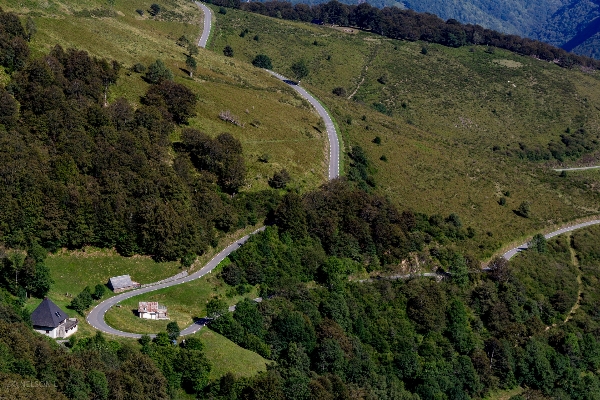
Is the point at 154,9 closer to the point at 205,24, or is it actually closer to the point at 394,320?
the point at 205,24

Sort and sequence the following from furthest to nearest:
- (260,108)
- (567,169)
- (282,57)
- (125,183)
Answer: (282,57), (567,169), (260,108), (125,183)

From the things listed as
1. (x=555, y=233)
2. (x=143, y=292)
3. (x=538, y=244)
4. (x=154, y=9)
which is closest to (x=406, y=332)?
(x=143, y=292)

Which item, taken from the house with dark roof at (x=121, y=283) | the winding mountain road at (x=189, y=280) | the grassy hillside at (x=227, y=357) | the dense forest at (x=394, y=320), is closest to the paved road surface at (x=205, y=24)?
the winding mountain road at (x=189, y=280)

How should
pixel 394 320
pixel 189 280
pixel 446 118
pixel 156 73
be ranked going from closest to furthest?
pixel 189 280
pixel 394 320
pixel 156 73
pixel 446 118

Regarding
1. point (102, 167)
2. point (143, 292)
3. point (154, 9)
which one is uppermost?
point (154, 9)

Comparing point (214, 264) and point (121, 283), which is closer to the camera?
point (121, 283)

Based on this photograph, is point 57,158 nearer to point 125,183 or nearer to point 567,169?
point 125,183

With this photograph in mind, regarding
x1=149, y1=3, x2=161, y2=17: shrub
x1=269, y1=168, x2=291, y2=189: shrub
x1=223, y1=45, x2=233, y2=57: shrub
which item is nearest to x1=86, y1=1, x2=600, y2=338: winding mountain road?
x1=269, y1=168, x2=291, y2=189: shrub

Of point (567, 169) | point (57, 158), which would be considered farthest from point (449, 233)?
point (567, 169)
